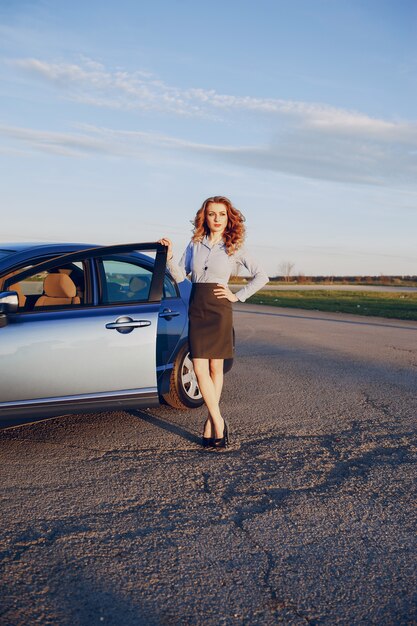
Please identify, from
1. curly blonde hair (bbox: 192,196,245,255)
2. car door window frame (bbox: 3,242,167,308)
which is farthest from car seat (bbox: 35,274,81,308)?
curly blonde hair (bbox: 192,196,245,255)

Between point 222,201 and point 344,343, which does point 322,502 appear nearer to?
point 222,201

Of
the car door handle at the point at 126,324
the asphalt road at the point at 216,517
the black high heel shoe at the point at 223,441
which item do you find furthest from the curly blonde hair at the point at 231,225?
the asphalt road at the point at 216,517

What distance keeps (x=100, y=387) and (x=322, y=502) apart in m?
1.90

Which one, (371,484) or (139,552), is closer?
(139,552)

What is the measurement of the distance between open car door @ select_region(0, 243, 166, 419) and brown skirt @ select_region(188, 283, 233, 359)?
0.46 metres

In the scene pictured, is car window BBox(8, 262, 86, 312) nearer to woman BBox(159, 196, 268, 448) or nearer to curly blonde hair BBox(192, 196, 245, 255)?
woman BBox(159, 196, 268, 448)

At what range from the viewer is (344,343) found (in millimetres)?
11828

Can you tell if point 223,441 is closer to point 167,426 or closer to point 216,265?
point 167,426

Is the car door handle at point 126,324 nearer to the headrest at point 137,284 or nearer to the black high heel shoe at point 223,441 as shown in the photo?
the headrest at point 137,284

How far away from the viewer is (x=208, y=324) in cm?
494

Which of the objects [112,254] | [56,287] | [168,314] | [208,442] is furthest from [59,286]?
[208,442]

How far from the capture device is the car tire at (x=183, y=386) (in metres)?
5.94

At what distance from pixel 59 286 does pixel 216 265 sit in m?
1.46

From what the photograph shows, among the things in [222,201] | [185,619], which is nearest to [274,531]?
[185,619]
